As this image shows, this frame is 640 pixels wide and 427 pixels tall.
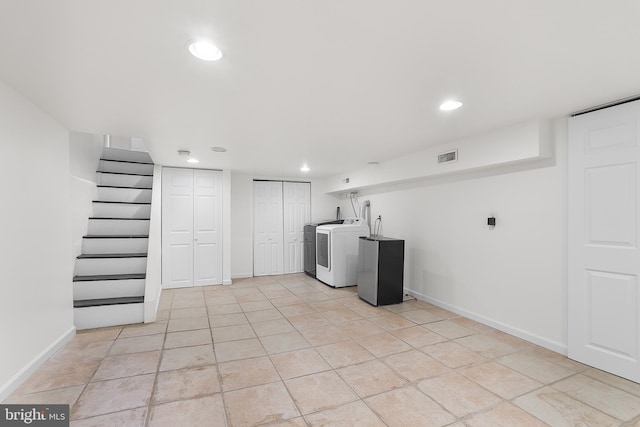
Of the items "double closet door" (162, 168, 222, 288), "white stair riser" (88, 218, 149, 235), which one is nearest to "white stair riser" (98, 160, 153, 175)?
"double closet door" (162, 168, 222, 288)

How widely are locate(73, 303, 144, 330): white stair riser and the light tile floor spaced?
123mm

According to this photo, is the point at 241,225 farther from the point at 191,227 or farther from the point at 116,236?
the point at 116,236

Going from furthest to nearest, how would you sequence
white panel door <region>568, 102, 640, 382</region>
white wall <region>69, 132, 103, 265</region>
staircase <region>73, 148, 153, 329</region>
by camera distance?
white wall <region>69, 132, 103, 265</region> < staircase <region>73, 148, 153, 329</region> < white panel door <region>568, 102, 640, 382</region>

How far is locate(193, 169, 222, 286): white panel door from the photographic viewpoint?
5.52 m

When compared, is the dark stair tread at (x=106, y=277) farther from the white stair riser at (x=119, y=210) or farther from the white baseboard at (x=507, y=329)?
the white baseboard at (x=507, y=329)

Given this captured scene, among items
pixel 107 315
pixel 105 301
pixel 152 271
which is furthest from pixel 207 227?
pixel 107 315

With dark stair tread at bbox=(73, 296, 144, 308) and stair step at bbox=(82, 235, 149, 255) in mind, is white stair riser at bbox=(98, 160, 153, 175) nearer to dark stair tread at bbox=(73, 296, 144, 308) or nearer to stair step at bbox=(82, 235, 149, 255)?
stair step at bbox=(82, 235, 149, 255)

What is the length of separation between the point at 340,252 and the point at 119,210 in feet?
12.3

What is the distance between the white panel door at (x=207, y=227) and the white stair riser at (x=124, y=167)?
2.89ft

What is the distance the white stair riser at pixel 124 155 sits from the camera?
5.32m

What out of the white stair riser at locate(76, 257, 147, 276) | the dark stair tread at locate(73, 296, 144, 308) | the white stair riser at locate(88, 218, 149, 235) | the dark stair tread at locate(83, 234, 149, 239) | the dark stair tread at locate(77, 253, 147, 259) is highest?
the white stair riser at locate(88, 218, 149, 235)

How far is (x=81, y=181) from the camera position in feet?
13.3

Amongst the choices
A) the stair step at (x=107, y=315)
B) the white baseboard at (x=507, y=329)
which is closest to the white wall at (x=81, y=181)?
the stair step at (x=107, y=315)

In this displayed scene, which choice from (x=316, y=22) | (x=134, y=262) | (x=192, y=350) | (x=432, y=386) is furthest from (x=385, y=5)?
(x=134, y=262)
